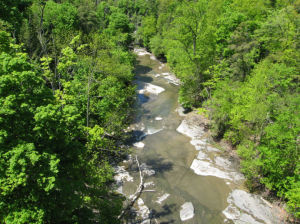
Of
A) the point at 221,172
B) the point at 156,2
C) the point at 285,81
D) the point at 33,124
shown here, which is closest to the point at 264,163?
the point at 221,172

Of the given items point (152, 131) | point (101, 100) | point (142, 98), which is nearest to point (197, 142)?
point (152, 131)

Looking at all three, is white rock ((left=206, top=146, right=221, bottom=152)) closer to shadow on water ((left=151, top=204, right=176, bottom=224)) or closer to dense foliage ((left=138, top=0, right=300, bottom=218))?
dense foliage ((left=138, top=0, right=300, bottom=218))

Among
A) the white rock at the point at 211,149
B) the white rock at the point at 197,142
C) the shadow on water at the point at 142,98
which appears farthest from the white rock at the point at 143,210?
the shadow on water at the point at 142,98

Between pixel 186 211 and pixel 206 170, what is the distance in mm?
5222

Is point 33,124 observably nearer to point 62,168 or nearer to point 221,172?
point 62,168

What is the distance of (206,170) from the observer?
2098 cm

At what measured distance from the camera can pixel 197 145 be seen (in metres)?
24.4

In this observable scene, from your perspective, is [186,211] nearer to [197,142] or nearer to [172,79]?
[197,142]

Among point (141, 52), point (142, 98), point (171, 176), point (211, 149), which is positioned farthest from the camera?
point (141, 52)

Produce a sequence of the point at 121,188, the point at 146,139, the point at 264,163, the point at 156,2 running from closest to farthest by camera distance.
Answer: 1. the point at 264,163
2. the point at 121,188
3. the point at 146,139
4. the point at 156,2

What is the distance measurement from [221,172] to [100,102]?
1351 cm

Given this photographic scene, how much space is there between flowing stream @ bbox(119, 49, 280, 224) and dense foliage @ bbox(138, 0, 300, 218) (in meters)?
2.21

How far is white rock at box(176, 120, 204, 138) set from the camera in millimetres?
26188

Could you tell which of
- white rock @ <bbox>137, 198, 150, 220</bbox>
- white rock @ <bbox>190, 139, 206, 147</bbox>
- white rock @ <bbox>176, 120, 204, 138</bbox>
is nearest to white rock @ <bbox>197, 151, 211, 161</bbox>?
white rock @ <bbox>190, 139, 206, 147</bbox>
